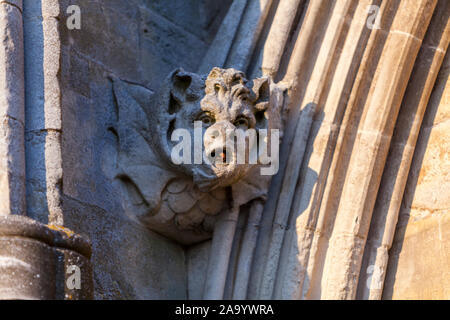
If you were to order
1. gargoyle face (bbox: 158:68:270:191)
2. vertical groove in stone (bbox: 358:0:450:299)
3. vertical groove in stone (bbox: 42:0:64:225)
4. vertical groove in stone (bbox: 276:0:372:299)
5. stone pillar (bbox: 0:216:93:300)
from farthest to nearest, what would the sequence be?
vertical groove in stone (bbox: 358:0:450:299), vertical groove in stone (bbox: 276:0:372:299), gargoyle face (bbox: 158:68:270:191), vertical groove in stone (bbox: 42:0:64:225), stone pillar (bbox: 0:216:93:300)

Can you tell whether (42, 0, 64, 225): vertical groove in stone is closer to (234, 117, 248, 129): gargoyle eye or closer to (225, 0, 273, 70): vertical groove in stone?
(234, 117, 248, 129): gargoyle eye

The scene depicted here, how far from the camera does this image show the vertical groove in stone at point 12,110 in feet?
9.31

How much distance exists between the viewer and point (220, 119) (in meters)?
3.42

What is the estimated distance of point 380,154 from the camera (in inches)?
150

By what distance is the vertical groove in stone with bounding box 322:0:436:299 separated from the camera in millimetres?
3689

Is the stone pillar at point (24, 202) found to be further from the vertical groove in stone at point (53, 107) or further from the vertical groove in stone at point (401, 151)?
the vertical groove in stone at point (401, 151)

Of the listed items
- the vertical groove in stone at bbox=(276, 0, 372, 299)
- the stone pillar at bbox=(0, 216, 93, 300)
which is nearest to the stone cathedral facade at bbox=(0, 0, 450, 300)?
the vertical groove in stone at bbox=(276, 0, 372, 299)

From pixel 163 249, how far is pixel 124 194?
264 mm

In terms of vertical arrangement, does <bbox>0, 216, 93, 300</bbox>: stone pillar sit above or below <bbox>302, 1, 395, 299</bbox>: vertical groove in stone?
below

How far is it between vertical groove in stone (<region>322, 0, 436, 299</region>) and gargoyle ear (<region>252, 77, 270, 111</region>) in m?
0.46

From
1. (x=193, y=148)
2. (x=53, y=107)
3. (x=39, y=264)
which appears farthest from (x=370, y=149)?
(x=39, y=264)

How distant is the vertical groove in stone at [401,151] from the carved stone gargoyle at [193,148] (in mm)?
478
